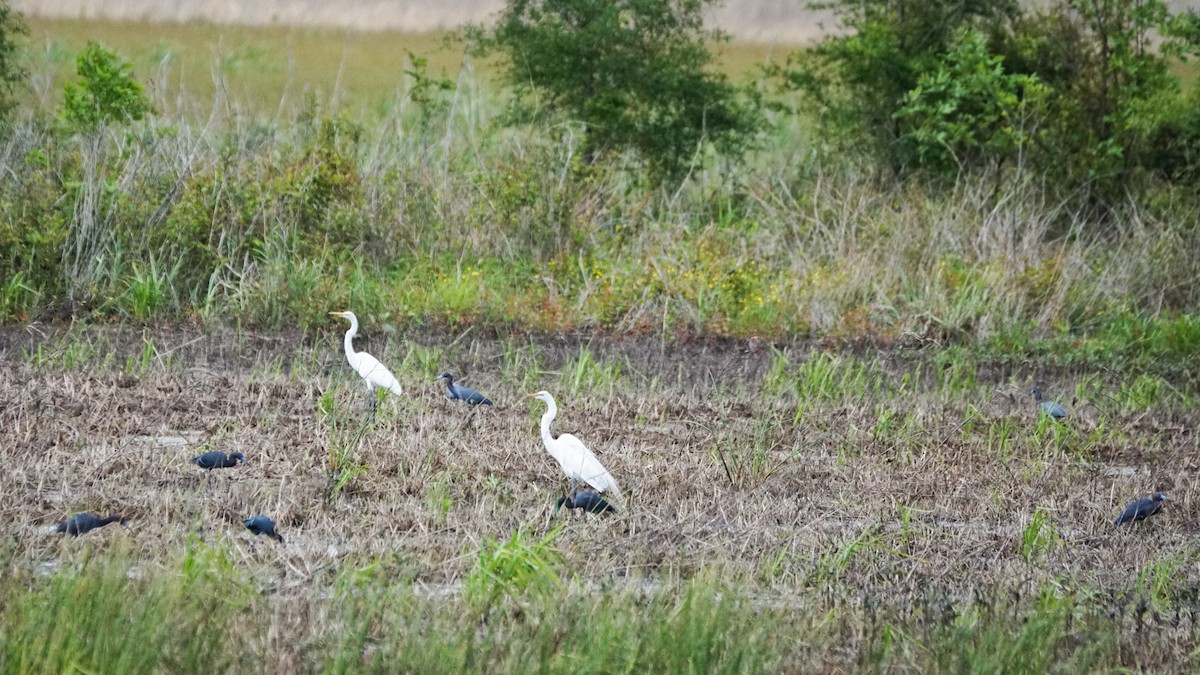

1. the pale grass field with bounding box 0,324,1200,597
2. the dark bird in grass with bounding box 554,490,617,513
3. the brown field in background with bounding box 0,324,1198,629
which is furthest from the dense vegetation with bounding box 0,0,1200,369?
the dark bird in grass with bounding box 554,490,617,513

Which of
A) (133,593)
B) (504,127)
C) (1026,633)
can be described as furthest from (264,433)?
(504,127)

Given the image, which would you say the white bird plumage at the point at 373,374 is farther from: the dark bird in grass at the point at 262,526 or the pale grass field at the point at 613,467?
the dark bird in grass at the point at 262,526

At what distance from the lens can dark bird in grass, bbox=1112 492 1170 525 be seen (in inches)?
208

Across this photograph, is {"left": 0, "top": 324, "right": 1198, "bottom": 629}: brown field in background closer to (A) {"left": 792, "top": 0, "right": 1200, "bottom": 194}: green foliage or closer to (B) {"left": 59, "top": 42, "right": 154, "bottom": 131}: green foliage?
(B) {"left": 59, "top": 42, "right": 154, "bottom": 131}: green foliage

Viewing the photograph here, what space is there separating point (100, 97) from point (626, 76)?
518 cm

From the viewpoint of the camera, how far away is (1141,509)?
5289mm

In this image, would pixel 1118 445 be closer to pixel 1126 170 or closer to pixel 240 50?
pixel 1126 170

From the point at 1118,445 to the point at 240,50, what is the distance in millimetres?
17078

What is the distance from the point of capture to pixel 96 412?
663cm

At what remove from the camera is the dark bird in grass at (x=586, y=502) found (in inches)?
197

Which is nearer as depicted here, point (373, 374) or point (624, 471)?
point (624, 471)

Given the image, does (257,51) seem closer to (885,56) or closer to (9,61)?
(9,61)

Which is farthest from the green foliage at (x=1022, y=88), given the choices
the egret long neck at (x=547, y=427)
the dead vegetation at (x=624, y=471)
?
the egret long neck at (x=547, y=427)

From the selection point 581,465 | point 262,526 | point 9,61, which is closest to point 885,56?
point 9,61
